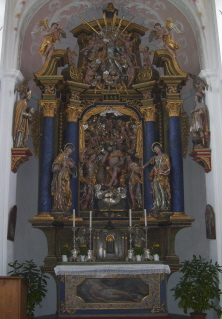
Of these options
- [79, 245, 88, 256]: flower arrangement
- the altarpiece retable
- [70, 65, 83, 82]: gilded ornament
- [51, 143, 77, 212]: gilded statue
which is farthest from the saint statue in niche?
[79, 245, 88, 256]: flower arrangement

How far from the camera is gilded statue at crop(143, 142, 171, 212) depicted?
39.5 feet

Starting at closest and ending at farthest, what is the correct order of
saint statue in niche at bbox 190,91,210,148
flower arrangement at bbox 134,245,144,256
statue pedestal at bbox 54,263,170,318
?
statue pedestal at bbox 54,263,170,318 → flower arrangement at bbox 134,245,144,256 → saint statue in niche at bbox 190,91,210,148

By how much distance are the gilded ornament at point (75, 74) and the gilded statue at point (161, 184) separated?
3.17 metres

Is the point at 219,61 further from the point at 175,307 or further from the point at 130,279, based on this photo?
the point at 175,307

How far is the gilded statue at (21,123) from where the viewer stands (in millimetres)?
11500

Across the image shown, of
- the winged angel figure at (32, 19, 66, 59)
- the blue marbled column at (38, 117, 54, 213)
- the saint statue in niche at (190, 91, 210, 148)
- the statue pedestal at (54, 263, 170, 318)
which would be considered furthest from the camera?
the winged angel figure at (32, 19, 66, 59)

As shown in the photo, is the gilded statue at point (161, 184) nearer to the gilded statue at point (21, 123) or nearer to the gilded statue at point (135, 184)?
the gilded statue at point (135, 184)

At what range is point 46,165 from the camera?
12.4 meters

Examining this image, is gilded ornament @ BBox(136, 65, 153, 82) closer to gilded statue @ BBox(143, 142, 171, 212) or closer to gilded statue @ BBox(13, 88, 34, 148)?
gilded statue @ BBox(143, 142, 171, 212)

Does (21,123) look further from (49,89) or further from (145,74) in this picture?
(145,74)

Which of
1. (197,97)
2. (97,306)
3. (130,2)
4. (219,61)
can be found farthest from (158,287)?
(130,2)

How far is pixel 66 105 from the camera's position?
13.4 meters

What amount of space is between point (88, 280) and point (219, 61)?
5.93 metres

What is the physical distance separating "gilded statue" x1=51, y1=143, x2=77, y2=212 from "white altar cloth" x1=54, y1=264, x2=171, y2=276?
193 cm
